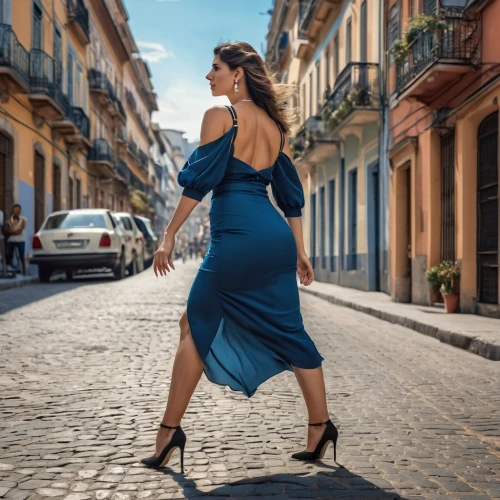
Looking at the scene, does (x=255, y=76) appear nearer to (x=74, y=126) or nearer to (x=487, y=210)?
(x=487, y=210)

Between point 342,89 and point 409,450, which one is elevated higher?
point 342,89

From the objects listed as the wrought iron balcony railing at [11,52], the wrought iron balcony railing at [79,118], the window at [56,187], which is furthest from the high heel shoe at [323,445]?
the wrought iron balcony railing at [79,118]

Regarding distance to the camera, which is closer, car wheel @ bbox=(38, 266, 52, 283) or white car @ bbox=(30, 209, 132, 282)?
white car @ bbox=(30, 209, 132, 282)

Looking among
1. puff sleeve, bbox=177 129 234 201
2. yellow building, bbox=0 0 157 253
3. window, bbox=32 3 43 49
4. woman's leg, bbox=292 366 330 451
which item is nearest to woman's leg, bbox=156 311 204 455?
woman's leg, bbox=292 366 330 451

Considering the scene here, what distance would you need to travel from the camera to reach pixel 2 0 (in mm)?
20312

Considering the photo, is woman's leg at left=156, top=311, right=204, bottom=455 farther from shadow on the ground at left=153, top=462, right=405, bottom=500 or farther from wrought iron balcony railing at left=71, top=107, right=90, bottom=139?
wrought iron balcony railing at left=71, top=107, right=90, bottom=139

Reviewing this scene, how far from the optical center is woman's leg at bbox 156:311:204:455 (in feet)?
11.1

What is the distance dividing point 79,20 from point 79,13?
0.40 metres

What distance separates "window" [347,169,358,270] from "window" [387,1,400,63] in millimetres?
4665

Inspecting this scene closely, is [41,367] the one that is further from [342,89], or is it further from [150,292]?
[342,89]

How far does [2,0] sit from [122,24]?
26402 mm

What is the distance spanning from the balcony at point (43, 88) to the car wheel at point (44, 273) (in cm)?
615

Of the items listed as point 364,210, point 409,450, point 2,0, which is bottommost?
point 409,450

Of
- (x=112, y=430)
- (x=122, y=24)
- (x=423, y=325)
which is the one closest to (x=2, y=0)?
(x=423, y=325)
